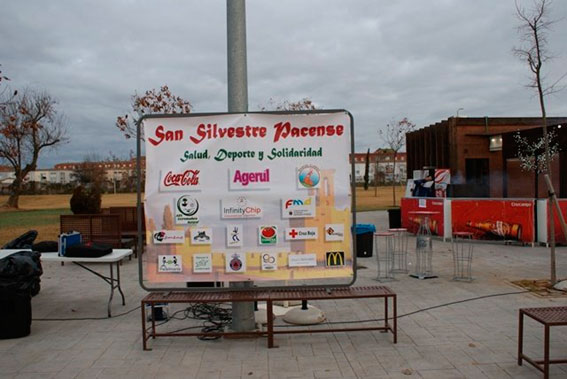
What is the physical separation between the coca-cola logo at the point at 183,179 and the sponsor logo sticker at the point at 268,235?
84cm

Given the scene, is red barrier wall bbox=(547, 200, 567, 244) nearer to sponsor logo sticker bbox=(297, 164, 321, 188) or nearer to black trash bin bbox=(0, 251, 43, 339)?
sponsor logo sticker bbox=(297, 164, 321, 188)

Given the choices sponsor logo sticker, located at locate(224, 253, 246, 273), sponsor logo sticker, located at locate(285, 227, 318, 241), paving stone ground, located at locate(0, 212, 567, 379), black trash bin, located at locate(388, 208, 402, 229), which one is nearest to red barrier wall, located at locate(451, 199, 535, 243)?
black trash bin, located at locate(388, 208, 402, 229)

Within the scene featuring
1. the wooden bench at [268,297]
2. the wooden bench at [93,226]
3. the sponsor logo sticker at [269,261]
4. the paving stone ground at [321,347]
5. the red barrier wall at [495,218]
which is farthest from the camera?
the red barrier wall at [495,218]

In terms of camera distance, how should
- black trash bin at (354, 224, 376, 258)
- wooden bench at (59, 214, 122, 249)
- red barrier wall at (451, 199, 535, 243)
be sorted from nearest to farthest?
wooden bench at (59, 214, 122, 249)
black trash bin at (354, 224, 376, 258)
red barrier wall at (451, 199, 535, 243)

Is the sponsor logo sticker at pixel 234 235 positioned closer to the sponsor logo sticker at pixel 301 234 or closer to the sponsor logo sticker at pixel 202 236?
the sponsor logo sticker at pixel 202 236

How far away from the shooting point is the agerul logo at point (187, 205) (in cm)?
536

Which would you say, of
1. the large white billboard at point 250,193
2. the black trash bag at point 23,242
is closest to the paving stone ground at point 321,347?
the large white billboard at point 250,193

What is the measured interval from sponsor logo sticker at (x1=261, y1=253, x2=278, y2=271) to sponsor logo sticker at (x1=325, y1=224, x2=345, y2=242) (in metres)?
0.58

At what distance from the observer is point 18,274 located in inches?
231

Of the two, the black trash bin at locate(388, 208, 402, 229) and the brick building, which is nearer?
the black trash bin at locate(388, 208, 402, 229)

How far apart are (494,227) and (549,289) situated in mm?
6446

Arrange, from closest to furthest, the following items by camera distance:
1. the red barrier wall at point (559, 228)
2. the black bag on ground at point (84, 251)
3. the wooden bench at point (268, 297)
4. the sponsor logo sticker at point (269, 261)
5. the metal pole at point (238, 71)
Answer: the wooden bench at point (268, 297)
the sponsor logo sticker at point (269, 261)
the metal pole at point (238, 71)
the black bag on ground at point (84, 251)
the red barrier wall at point (559, 228)

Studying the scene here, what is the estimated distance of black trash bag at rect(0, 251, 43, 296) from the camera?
5809mm

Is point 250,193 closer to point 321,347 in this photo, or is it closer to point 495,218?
point 321,347
